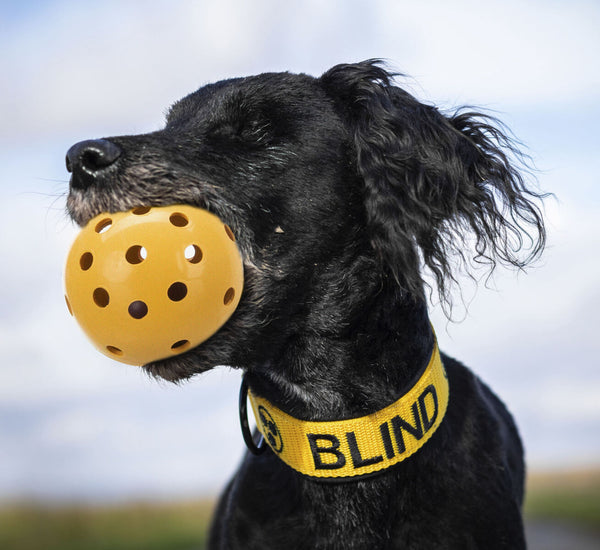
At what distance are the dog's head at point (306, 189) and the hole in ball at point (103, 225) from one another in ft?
0.28

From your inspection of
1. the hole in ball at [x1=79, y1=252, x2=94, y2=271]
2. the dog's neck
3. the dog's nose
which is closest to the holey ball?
the hole in ball at [x1=79, y1=252, x2=94, y2=271]

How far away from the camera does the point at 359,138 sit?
3.12 m

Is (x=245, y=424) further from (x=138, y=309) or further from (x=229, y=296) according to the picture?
(x=138, y=309)

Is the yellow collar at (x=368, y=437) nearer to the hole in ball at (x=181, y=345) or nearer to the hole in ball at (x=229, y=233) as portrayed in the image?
the hole in ball at (x=181, y=345)

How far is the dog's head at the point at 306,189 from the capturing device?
2764 mm

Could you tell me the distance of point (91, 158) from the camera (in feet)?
8.96

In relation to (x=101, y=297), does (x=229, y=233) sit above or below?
above

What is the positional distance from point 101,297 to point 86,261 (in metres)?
0.14

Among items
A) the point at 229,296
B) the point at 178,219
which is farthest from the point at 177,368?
the point at 178,219

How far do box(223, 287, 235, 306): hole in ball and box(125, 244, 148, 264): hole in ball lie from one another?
1.13 feet

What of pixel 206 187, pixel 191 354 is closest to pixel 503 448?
pixel 191 354

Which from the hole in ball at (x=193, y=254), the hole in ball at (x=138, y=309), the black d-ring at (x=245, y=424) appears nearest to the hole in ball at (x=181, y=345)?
the hole in ball at (x=138, y=309)

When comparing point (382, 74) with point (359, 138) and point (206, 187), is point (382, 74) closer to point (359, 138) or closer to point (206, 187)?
point (359, 138)

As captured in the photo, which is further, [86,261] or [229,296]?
[229,296]
